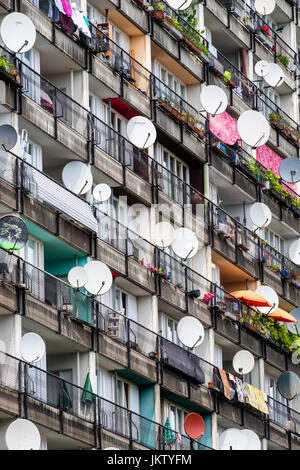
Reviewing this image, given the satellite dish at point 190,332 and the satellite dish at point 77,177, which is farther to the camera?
the satellite dish at point 190,332

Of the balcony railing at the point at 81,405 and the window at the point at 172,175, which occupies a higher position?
the window at the point at 172,175

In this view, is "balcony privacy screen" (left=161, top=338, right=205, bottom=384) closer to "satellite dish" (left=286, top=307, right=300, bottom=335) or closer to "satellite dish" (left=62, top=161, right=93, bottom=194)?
"satellite dish" (left=62, top=161, right=93, bottom=194)

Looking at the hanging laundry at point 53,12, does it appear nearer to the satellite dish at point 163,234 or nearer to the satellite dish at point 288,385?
the satellite dish at point 163,234

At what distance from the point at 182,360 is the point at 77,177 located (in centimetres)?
936

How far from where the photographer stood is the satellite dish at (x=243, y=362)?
77125mm

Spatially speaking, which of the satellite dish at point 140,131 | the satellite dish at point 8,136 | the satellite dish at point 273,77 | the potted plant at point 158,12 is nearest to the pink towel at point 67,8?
the satellite dish at point 140,131

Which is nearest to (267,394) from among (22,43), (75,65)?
(75,65)

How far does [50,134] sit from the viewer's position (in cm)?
6475

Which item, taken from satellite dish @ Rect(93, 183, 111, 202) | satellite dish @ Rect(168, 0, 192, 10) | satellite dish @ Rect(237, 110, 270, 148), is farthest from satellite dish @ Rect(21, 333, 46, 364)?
satellite dish @ Rect(168, 0, 192, 10)

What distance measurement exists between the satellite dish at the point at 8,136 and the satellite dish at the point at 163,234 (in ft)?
42.9

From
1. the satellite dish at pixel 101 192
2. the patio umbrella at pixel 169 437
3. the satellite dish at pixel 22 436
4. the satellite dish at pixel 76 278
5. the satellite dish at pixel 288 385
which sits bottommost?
the satellite dish at pixel 22 436

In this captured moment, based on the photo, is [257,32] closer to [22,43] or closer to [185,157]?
[185,157]

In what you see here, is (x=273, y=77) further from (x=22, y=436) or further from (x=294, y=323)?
(x=22, y=436)

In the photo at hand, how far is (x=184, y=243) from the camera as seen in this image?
237 ft
